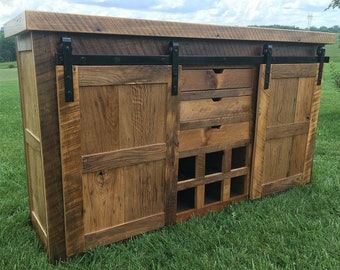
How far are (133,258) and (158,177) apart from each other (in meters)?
0.58

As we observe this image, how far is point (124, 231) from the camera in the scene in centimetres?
254

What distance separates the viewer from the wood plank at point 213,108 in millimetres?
2623

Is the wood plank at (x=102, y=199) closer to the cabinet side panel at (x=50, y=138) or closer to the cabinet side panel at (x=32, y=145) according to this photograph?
the cabinet side panel at (x=50, y=138)

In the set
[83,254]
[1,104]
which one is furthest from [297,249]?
[1,104]

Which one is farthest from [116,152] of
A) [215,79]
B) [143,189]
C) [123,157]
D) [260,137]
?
[260,137]

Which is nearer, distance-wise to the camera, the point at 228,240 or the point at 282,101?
the point at 228,240

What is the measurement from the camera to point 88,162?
2246mm

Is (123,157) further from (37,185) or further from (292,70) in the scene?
(292,70)

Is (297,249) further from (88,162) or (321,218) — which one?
(88,162)

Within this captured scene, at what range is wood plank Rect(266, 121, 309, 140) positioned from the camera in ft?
10.4

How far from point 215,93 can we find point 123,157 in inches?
34.2

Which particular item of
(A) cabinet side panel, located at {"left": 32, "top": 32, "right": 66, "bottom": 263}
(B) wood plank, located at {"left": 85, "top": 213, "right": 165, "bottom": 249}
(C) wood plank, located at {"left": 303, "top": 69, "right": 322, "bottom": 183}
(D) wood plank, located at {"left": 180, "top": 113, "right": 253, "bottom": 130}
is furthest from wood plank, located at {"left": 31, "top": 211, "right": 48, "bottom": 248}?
(C) wood plank, located at {"left": 303, "top": 69, "right": 322, "bottom": 183}

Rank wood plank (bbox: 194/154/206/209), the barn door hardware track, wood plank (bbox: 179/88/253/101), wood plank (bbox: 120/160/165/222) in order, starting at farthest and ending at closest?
wood plank (bbox: 194/154/206/209)
wood plank (bbox: 179/88/253/101)
wood plank (bbox: 120/160/165/222)
the barn door hardware track

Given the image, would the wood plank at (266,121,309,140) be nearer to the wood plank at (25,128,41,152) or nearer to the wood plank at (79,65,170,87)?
the wood plank at (79,65,170,87)
